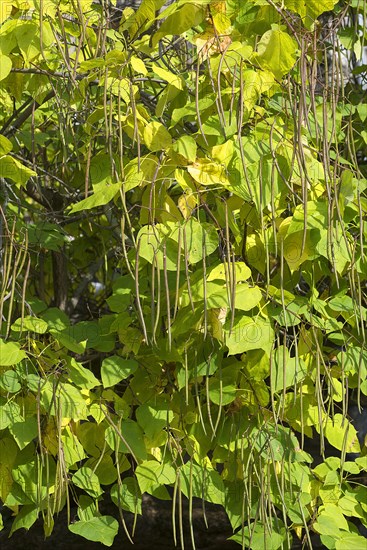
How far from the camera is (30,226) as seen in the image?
1689 millimetres

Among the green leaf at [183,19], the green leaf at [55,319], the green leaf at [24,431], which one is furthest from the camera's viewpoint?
the green leaf at [55,319]

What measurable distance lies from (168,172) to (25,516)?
624 mm

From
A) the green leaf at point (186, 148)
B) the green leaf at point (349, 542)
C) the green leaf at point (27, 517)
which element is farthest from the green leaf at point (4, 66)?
the green leaf at point (349, 542)

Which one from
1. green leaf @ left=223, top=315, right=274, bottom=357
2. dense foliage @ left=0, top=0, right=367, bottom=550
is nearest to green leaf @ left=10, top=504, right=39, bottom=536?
dense foliage @ left=0, top=0, right=367, bottom=550

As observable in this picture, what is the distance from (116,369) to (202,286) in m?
0.23

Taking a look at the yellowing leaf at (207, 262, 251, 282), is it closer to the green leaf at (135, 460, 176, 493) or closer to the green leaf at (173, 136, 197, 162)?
the green leaf at (173, 136, 197, 162)

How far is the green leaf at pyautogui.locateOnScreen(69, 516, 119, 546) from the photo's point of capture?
4.63ft

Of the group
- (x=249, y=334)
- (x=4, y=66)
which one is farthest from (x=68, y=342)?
(x=4, y=66)

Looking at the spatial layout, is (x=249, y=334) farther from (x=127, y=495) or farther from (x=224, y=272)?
(x=127, y=495)

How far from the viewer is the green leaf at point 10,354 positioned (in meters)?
1.28

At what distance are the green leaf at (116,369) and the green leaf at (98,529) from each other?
24 cm

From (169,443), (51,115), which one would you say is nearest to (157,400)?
(169,443)

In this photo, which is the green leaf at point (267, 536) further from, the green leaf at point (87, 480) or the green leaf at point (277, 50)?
the green leaf at point (277, 50)

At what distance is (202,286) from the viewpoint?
1.27m
